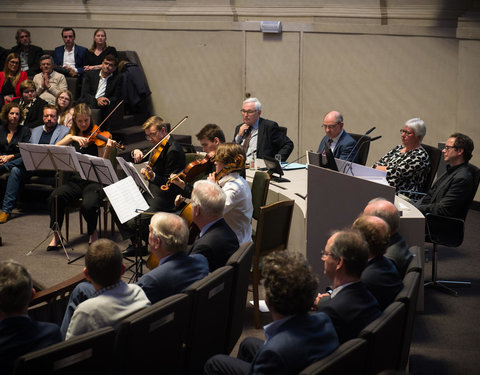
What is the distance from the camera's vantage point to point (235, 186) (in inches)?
177

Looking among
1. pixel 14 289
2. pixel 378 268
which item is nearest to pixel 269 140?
pixel 378 268

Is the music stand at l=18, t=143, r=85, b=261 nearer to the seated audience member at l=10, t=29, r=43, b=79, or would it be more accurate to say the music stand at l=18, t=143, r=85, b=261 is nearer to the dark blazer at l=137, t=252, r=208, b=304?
the dark blazer at l=137, t=252, r=208, b=304

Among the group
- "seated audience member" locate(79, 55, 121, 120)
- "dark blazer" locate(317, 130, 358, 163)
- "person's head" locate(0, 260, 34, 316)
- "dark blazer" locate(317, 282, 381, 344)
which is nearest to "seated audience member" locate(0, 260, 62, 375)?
"person's head" locate(0, 260, 34, 316)

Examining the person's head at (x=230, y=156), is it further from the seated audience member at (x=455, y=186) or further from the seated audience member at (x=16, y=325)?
the seated audience member at (x=16, y=325)

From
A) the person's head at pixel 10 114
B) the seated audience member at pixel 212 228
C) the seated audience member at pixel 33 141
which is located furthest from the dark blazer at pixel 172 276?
the person's head at pixel 10 114

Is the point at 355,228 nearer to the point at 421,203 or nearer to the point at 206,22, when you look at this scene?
the point at 421,203

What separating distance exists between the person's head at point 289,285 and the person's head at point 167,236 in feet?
2.52

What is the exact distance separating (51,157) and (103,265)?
3280mm

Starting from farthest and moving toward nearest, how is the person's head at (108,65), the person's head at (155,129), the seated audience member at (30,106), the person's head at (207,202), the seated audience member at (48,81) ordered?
1. the seated audience member at (48,81)
2. the person's head at (108,65)
3. the seated audience member at (30,106)
4. the person's head at (155,129)
5. the person's head at (207,202)

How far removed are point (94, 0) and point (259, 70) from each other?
2888 millimetres

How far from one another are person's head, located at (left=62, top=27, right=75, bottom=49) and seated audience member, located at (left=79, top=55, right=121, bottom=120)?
83 cm

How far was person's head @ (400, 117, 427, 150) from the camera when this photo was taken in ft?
17.6

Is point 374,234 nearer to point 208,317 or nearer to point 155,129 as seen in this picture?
point 208,317

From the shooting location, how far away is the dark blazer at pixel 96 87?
845cm
